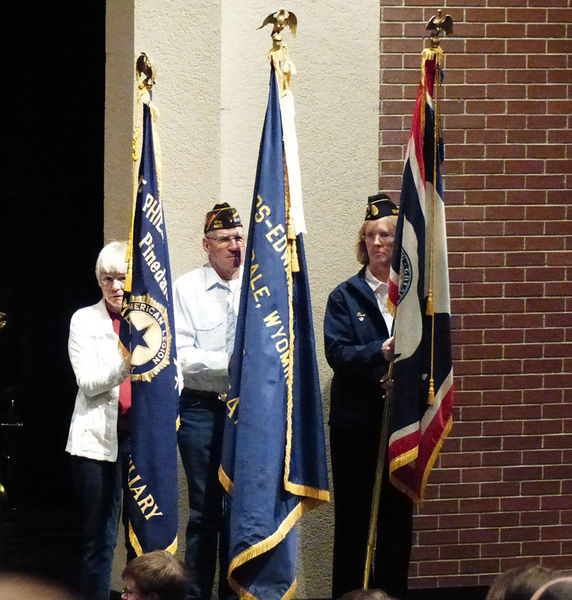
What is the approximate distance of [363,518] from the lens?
5133 millimetres

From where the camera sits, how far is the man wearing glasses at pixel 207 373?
5137mm

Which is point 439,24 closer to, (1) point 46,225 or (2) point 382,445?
(2) point 382,445

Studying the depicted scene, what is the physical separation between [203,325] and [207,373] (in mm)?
245

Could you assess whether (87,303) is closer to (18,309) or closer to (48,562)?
(18,309)

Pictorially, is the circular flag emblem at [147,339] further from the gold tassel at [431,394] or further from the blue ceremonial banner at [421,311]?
the gold tassel at [431,394]

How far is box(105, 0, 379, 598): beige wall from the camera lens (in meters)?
5.85

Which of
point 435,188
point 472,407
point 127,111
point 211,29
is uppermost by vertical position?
point 211,29

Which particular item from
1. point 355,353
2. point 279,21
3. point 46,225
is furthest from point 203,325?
point 46,225

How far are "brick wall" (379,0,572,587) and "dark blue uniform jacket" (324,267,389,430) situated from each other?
42.3 inches

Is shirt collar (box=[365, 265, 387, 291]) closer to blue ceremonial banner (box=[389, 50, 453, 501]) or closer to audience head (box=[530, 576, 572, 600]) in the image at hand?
blue ceremonial banner (box=[389, 50, 453, 501])

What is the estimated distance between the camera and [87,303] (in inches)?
308

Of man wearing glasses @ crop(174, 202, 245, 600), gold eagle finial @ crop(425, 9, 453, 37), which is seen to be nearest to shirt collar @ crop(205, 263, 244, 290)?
man wearing glasses @ crop(174, 202, 245, 600)

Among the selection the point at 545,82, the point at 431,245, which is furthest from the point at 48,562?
the point at 545,82

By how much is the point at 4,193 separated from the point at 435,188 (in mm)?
3615
